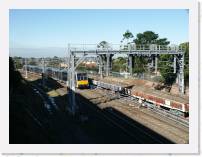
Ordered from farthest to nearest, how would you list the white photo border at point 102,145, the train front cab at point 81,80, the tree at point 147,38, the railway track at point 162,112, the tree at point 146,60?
the tree at point 147,38, the train front cab at point 81,80, the tree at point 146,60, the railway track at point 162,112, the white photo border at point 102,145

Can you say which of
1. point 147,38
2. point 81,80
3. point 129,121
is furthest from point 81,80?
point 129,121

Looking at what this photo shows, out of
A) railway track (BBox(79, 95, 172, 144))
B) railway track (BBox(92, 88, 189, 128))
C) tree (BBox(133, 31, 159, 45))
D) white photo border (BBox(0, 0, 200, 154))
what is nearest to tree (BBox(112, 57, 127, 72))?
tree (BBox(133, 31, 159, 45))

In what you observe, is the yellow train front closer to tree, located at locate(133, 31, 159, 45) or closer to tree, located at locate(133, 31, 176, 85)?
tree, located at locate(133, 31, 176, 85)

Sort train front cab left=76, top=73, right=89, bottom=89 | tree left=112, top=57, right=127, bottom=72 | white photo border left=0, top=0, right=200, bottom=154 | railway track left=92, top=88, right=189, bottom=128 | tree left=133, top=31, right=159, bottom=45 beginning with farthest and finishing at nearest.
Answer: tree left=112, top=57, right=127, bottom=72 < tree left=133, top=31, right=159, bottom=45 < train front cab left=76, top=73, right=89, bottom=89 < railway track left=92, top=88, right=189, bottom=128 < white photo border left=0, top=0, right=200, bottom=154

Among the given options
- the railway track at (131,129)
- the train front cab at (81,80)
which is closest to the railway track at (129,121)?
the railway track at (131,129)

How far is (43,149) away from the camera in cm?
1717

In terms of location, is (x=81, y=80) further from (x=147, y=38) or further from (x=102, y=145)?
(x=102, y=145)

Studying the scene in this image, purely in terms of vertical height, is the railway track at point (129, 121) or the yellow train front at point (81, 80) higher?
the yellow train front at point (81, 80)

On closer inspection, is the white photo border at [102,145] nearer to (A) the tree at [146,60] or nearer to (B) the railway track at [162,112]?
(B) the railway track at [162,112]

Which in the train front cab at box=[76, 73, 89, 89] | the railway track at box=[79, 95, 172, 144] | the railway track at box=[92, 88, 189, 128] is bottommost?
the railway track at box=[79, 95, 172, 144]
